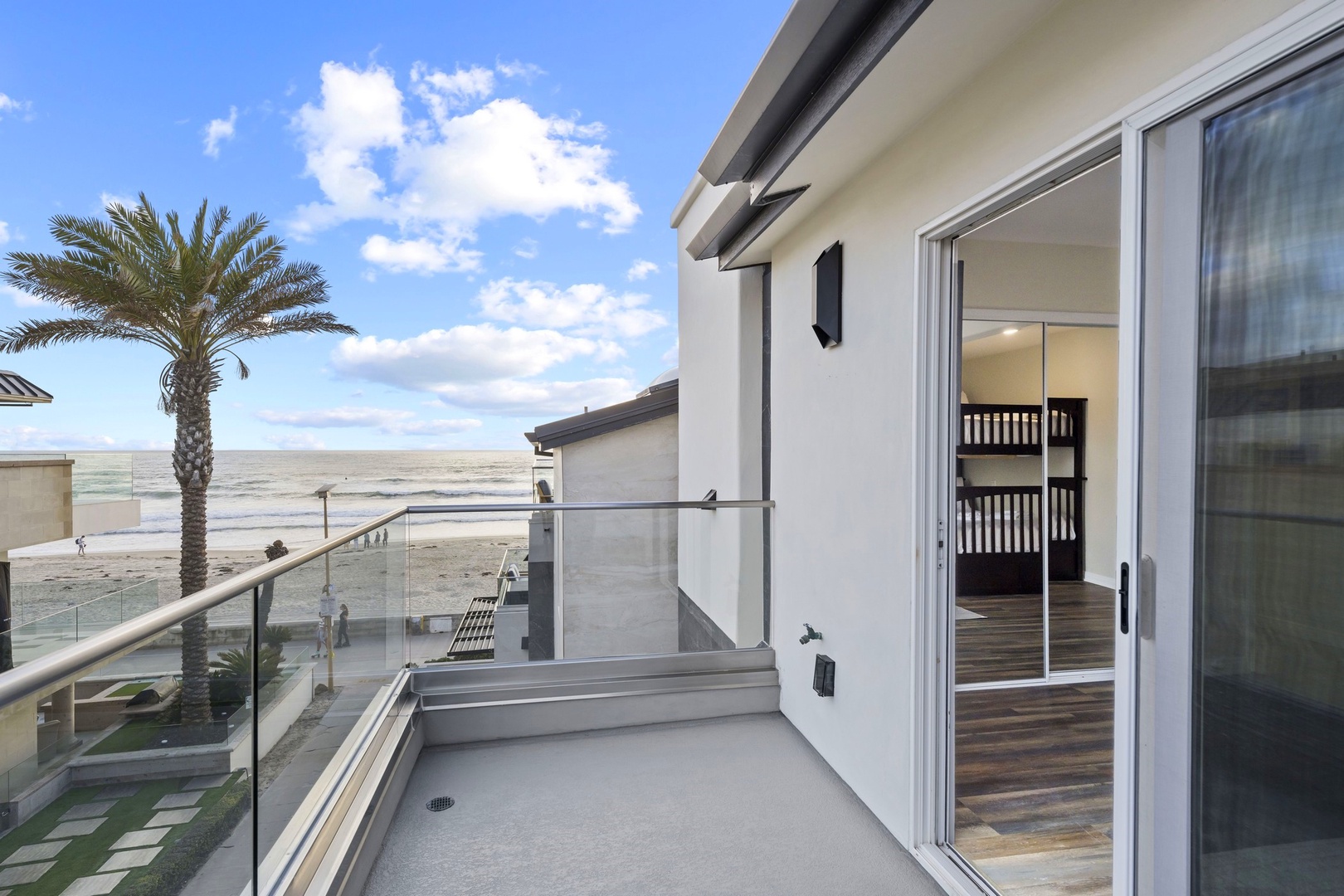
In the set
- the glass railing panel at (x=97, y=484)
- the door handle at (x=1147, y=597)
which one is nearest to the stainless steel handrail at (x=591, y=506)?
the door handle at (x=1147, y=597)

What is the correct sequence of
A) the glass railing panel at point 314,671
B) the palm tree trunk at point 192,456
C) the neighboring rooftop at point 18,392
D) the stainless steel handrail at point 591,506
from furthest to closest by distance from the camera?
the neighboring rooftop at point 18,392 < the palm tree trunk at point 192,456 < the stainless steel handrail at point 591,506 < the glass railing panel at point 314,671

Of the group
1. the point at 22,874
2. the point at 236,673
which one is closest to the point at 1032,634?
the point at 236,673

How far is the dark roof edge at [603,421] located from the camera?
274 inches

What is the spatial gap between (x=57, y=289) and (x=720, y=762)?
8.97 m

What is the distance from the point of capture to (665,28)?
33.8 feet

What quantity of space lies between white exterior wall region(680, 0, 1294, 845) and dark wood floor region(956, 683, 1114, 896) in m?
0.35

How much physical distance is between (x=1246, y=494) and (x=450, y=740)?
322cm

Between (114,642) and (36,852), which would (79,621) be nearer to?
(114,642)

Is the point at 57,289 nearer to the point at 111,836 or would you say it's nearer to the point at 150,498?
the point at 111,836

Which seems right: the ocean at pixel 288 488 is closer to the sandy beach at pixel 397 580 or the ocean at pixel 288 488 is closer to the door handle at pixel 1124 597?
the sandy beach at pixel 397 580

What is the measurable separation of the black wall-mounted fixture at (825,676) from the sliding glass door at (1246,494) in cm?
151

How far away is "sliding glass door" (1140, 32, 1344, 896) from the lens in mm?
1034

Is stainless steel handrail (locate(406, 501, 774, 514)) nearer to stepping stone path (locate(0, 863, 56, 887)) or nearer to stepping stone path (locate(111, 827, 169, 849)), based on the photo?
stepping stone path (locate(111, 827, 169, 849))

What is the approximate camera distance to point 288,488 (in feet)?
90.8
